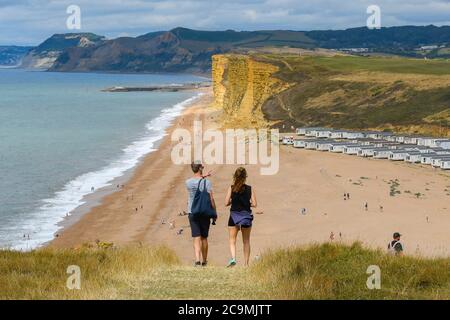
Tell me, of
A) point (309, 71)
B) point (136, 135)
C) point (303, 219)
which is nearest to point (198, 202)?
point (303, 219)

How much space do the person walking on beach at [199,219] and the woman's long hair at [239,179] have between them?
0.38 metres

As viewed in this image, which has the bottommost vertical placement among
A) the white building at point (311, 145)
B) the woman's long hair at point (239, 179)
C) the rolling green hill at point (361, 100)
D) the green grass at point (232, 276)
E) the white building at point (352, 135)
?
the white building at point (311, 145)

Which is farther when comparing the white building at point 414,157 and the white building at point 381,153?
the white building at point 381,153

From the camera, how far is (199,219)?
10898 millimetres

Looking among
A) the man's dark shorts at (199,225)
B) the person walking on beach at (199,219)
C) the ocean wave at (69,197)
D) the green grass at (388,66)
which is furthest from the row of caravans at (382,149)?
the man's dark shorts at (199,225)

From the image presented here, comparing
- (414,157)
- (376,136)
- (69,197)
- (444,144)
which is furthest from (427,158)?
(69,197)

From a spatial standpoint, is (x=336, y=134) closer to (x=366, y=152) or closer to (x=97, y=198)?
(x=366, y=152)

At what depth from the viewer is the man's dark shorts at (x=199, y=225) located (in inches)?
429

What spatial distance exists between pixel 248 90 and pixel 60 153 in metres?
34.2

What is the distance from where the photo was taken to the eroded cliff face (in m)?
83.2

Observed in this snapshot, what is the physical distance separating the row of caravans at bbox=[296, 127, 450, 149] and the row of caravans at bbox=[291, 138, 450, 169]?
3.88ft

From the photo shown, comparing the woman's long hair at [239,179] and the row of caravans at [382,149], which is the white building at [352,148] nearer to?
the row of caravans at [382,149]

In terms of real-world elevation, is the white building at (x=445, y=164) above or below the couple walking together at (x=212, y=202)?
below
